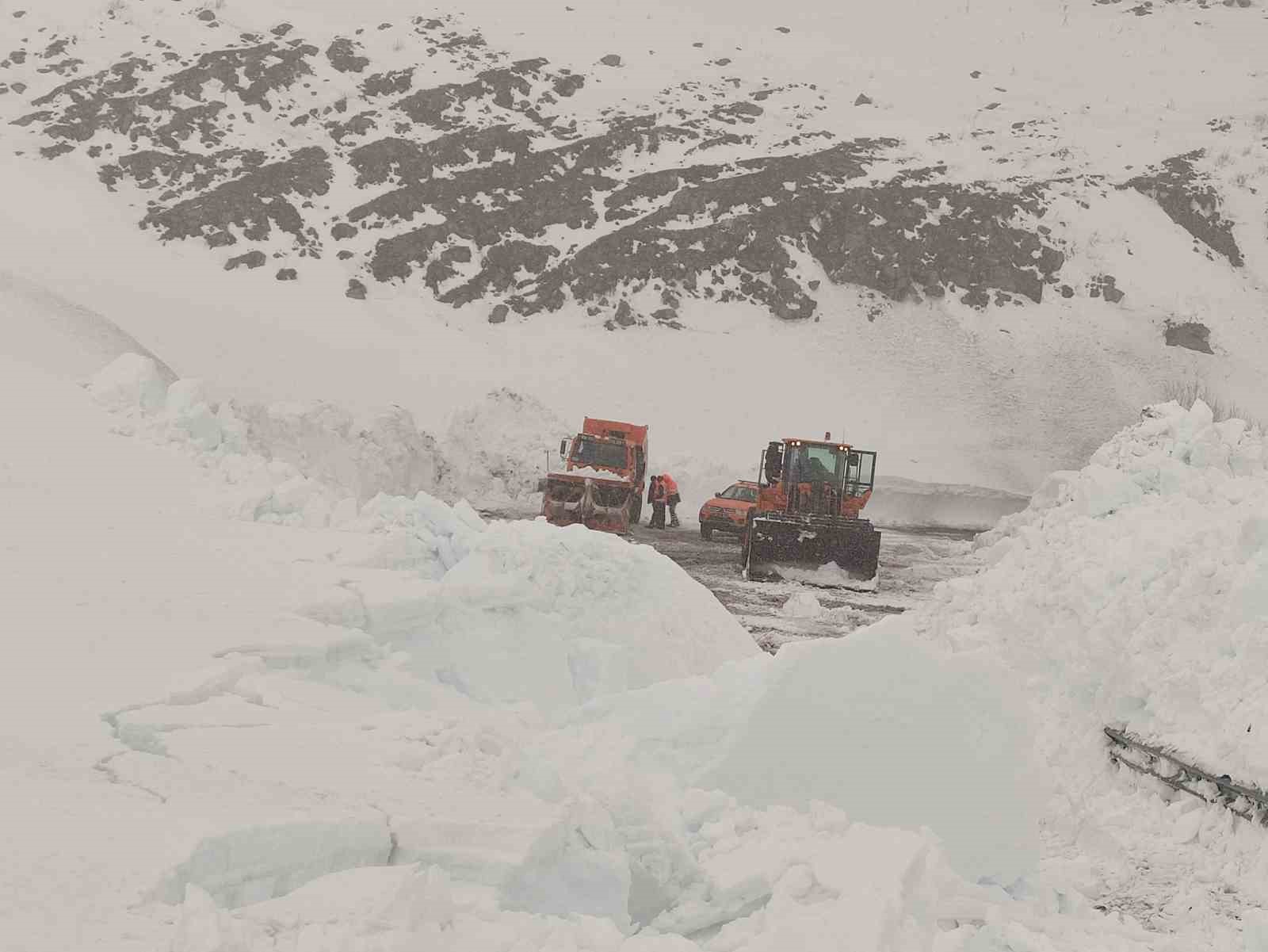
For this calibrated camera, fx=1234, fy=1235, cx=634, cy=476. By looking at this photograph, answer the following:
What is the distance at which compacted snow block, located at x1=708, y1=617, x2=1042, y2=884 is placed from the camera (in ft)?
17.3

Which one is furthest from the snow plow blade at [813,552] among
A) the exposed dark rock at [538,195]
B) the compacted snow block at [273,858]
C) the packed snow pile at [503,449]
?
the exposed dark rock at [538,195]

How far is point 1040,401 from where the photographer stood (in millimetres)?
34406

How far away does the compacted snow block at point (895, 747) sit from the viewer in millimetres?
5277

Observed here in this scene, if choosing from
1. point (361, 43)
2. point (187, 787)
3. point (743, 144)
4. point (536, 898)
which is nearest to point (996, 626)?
point (536, 898)

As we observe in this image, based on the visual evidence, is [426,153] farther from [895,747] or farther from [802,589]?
[895,747]

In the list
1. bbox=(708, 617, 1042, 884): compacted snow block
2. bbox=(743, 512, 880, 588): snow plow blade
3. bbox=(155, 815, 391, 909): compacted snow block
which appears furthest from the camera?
bbox=(743, 512, 880, 588): snow plow blade

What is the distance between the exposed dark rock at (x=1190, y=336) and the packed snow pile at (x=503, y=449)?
18850 mm

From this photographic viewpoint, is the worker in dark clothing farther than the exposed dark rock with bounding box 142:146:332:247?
No

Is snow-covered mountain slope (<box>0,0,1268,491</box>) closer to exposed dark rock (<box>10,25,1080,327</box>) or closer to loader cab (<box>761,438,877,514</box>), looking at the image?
exposed dark rock (<box>10,25,1080,327</box>)

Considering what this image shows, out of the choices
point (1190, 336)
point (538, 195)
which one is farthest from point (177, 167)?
point (1190, 336)

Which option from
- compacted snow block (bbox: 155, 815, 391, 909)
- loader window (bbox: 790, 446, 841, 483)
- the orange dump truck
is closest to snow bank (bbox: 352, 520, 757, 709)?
compacted snow block (bbox: 155, 815, 391, 909)

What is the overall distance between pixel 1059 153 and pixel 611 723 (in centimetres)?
4177

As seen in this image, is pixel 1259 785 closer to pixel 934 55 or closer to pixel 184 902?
pixel 184 902

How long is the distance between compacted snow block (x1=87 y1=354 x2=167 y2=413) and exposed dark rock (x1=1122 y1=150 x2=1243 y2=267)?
117ft
